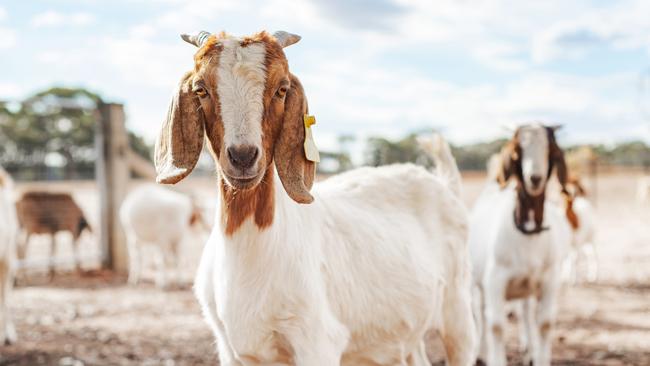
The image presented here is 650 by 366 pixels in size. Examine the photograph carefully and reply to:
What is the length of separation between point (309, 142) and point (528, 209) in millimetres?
2962

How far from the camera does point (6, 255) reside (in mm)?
6055

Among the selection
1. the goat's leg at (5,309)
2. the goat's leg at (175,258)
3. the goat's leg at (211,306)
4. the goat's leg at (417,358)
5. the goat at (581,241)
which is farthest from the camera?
the goat's leg at (175,258)

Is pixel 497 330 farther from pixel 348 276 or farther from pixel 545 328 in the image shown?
pixel 348 276

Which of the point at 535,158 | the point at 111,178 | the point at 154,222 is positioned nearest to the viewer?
the point at 535,158

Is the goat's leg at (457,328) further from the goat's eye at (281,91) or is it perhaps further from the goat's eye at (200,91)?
the goat's eye at (200,91)

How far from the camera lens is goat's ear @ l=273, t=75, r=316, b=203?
2338mm

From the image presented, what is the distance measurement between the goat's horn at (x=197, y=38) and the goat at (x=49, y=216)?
325 inches

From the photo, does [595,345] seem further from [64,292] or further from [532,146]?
[64,292]

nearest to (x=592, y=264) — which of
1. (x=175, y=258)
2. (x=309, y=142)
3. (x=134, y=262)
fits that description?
(x=175, y=258)

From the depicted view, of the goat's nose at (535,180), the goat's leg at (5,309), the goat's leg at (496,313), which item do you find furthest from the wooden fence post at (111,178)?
the goat's nose at (535,180)

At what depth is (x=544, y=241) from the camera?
487cm

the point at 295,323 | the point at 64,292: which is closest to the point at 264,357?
the point at 295,323

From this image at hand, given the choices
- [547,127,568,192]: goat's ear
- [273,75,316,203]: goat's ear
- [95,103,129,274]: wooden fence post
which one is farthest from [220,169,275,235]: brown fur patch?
[95,103,129,274]: wooden fence post

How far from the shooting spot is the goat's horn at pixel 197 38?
2.44m
